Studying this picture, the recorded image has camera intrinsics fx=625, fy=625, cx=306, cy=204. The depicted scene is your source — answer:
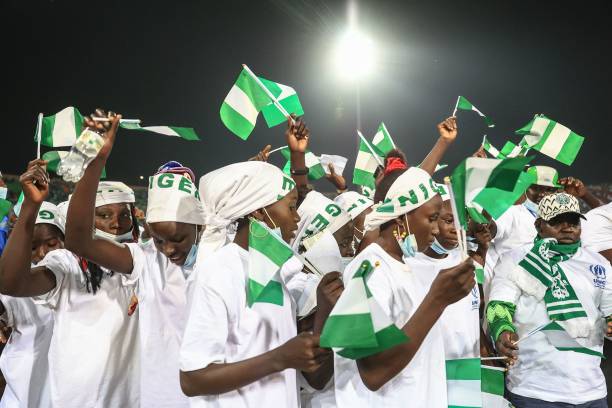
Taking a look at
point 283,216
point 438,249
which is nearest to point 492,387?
point 438,249

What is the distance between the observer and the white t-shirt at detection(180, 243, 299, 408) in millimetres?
2178

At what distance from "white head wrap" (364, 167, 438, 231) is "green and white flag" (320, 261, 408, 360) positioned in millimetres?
620

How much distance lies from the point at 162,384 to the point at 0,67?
799cm

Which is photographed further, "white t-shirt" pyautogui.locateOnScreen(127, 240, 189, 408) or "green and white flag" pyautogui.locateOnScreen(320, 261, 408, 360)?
"white t-shirt" pyautogui.locateOnScreen(127, 240, 189, 408)

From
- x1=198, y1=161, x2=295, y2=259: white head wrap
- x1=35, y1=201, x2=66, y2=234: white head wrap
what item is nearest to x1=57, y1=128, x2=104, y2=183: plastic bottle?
x1=198, y1=161, x2=295, y2=259: white head wrap

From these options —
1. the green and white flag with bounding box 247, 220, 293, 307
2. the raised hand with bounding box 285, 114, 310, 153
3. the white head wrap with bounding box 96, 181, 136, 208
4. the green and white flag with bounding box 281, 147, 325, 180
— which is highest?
the green and white flag with bounding box 281, 147, 325, 180

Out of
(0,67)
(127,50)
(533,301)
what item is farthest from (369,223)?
(127,50)

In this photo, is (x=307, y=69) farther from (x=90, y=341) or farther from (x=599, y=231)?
(x=90, y=341)

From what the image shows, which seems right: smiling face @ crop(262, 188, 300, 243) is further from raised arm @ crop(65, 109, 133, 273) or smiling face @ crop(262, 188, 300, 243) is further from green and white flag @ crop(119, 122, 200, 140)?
green and white flag @ crop(119, 122, 200, 140)

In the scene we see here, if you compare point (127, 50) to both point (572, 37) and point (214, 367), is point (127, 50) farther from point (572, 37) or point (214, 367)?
point (214, 367)

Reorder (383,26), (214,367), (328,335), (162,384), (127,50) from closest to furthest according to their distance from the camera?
(328,335), (214,367), (162,384), (127,50), (383,26)

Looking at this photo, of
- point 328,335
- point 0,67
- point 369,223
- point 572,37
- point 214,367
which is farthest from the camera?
point 572,37

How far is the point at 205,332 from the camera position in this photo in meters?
2.18

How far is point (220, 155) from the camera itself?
439 inches
